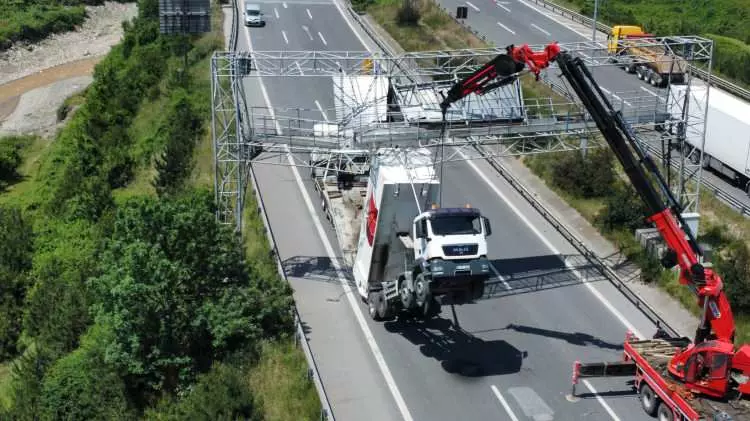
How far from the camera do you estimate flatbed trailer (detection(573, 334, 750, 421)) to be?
23750mm

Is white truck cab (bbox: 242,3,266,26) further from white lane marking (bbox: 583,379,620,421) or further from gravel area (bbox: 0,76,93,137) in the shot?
white lane marking (bbox: 583,379,620,421)

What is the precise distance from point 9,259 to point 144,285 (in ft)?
Answer: 61.5

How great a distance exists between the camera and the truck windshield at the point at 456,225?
28016mm

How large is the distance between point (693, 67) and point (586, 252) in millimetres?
13608

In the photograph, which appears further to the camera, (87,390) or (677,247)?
(87,390)

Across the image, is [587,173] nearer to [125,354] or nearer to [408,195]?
[408,195]

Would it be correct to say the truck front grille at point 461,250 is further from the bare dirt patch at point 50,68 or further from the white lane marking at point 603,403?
the bare dirt patch at point 50,68

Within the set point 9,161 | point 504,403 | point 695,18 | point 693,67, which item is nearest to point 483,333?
point 504,403

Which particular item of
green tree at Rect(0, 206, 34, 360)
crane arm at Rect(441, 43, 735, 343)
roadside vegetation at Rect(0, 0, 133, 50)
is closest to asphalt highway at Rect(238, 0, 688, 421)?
crane arm at Rect(441, 43, 735, 343)

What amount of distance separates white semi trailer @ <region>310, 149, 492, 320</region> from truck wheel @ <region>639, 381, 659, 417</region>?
17.5 feet

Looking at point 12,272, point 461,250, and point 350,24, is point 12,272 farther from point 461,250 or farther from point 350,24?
point 350,24

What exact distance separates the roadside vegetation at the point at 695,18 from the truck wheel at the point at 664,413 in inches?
1465

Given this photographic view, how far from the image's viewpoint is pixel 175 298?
29219mm

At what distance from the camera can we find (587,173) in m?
41.2
